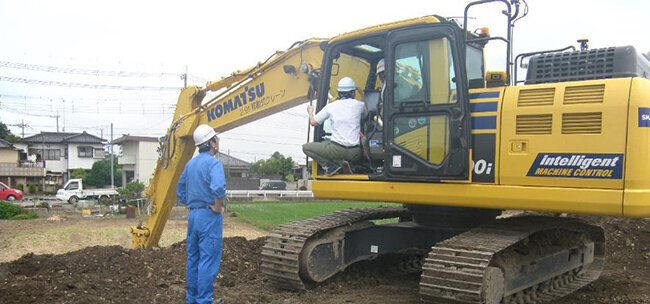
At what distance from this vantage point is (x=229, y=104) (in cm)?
759

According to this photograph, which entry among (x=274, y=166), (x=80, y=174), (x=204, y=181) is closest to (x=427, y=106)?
(x=204, y=181)

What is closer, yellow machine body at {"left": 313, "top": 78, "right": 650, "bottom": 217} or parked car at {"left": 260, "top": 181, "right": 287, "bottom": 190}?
yellow machine body at {"left": 313, "top": 78, "right": 650, "bottom": 217}

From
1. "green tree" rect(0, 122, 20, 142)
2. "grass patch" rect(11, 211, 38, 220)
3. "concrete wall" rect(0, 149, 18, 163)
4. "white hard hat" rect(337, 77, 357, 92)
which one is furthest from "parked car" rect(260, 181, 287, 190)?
"white hard hat" rect(337, 77, 357, 92)

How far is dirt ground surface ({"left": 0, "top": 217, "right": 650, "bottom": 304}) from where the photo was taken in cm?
564

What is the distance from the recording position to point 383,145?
5.47m

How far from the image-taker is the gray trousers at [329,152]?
19.1 ft

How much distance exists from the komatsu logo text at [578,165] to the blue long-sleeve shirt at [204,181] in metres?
2.75

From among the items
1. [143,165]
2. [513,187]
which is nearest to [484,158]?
[513,187]

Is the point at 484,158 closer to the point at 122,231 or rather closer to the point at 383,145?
the point at 383,145

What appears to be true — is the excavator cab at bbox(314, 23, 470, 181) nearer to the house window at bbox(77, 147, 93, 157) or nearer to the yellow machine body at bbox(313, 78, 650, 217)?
the yellow machine body at bbox(313, 78, 650, 217)

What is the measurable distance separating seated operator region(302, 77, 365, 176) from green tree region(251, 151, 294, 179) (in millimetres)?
54758

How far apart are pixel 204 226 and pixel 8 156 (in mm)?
52728

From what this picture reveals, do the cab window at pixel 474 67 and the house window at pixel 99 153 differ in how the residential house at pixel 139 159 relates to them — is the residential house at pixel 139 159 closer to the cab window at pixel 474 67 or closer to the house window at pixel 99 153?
the house window at pixel 99 153

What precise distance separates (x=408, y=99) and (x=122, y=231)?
14.6 meters
